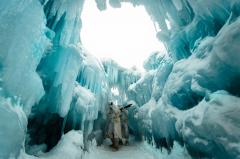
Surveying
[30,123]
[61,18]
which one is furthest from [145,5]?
[30,123]

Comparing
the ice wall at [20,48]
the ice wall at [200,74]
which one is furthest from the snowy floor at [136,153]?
the ice wall at [20,48]

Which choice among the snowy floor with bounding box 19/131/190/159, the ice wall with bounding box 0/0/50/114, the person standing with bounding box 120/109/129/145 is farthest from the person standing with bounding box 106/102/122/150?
the ice wall with bounding box 0/0/50/114

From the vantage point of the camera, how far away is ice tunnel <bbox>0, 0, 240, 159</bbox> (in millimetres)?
4371

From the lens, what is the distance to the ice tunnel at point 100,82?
4371 mm

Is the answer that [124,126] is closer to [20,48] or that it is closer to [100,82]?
[100,82]

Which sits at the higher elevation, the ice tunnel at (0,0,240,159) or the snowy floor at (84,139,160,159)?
the ice tunnel at (0,0,240,159)

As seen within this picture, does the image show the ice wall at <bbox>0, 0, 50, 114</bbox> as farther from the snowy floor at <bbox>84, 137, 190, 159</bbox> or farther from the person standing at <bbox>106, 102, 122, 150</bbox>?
the person standing at <bbox>106, 102, 122, 150</bbox>

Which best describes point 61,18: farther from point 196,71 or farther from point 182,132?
point 182,132

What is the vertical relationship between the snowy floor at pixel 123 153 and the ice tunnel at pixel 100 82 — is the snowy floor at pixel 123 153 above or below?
below

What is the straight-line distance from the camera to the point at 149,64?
641 inches

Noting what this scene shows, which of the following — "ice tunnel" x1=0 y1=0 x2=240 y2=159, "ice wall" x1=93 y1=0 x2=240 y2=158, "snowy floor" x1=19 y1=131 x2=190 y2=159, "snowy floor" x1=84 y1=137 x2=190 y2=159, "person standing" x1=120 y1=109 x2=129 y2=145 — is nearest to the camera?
"ice tunnel" x1=0 y1=0 x2=240 y2=159

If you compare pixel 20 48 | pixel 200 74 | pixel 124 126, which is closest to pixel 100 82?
pixel 124 126

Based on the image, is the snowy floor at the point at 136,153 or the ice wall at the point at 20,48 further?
the snowy floor at the point at 136,153

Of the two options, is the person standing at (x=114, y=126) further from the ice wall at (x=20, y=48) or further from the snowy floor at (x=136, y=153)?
the ice wall at (x=20, y=48)
